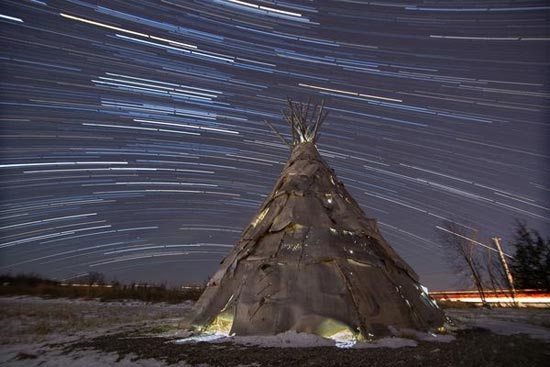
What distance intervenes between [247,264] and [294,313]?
5.60 feet

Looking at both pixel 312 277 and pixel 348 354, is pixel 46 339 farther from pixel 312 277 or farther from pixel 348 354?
pixel 348 354

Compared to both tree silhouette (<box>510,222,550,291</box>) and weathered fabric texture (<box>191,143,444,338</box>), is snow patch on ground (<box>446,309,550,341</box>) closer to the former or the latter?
weathered fabric texture (<box>191,143,444,338</box>)

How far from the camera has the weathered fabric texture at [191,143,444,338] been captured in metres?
6.17

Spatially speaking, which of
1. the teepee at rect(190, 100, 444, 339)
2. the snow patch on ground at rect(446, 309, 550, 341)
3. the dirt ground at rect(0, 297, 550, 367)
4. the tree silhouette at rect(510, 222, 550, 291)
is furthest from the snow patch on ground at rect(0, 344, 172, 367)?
the tree silhouette at rect(510, 222, 550, 291)

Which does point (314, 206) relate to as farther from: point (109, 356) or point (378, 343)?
point (109, 356)

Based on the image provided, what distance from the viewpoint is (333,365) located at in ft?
13.8

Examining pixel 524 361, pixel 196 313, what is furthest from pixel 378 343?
pixel 196 313

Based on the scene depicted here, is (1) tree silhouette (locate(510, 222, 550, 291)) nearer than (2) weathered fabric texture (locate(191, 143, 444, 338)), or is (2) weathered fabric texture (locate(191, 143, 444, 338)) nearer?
(2) weathered fabric texture (locate(191, 143, 444, 338))

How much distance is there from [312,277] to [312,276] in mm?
25

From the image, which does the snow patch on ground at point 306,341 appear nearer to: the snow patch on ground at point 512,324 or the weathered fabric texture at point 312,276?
the weathered fabric texture at point 312,276

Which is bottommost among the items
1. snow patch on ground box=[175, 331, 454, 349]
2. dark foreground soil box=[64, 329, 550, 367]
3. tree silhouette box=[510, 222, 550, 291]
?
tree silhouette box=[510, 222, 550, 291]

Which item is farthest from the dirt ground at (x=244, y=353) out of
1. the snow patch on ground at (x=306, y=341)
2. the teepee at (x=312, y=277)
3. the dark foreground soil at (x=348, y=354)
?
the teepee at (x=312, y=277)

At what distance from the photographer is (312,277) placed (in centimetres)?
662

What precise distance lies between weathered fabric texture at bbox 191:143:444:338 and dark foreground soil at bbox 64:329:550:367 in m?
0.96
